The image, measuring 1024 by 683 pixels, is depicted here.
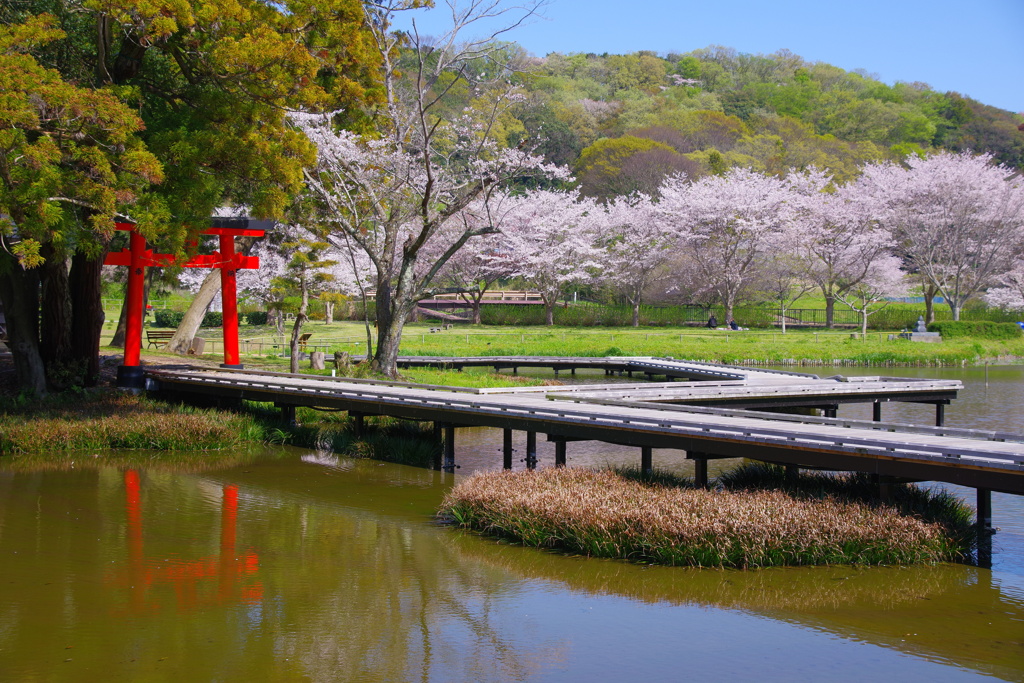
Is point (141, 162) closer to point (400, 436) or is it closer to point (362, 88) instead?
point (400, 436)

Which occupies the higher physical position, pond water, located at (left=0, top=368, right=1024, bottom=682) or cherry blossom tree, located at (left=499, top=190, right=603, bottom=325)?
cherry blossom tree, located at (left=499, top=190, right=603, bottom=325)

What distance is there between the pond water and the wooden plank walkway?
4.02ft

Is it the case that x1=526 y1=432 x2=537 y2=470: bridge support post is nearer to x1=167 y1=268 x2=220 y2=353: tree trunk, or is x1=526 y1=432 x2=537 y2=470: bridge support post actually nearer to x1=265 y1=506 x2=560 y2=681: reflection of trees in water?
x1=265 y1=506 x2=560 y2=681: reflection of trees in water

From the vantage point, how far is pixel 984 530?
10.8 meters

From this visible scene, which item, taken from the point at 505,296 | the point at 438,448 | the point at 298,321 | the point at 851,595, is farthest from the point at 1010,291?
the point at 851,595

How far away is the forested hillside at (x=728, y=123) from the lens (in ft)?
228

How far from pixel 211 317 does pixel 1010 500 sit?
144 ft

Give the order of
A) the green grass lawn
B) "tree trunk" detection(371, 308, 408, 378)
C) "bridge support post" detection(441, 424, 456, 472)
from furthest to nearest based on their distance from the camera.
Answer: the green grass lawn < "tree trunk" detection(371, 308, 408, 378) < "bridge support post" detection(441, 424, 456, 472)

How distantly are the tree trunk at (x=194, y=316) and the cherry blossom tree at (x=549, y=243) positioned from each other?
21805 millimetres

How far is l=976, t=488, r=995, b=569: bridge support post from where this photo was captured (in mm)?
10586

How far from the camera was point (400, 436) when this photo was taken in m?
18.3

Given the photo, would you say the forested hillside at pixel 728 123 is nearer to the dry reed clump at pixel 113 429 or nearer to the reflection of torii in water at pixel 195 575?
the dry reed clump at pixel 113 429

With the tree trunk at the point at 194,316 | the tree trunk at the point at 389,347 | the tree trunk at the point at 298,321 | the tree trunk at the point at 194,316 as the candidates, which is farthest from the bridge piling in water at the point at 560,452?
the tree trunk at the point at 194,316

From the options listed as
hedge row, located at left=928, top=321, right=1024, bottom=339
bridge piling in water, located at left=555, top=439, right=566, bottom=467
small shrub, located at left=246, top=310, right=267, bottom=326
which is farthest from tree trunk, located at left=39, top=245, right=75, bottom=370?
hedge row, located at left=928, top=321, right=1024, bottom=339
